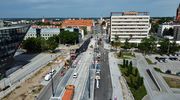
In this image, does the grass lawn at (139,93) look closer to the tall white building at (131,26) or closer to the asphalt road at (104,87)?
the asphalt road at (104,87)

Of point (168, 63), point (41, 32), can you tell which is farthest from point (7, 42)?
point (41, 32)

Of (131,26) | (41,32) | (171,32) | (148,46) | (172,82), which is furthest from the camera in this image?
(171,32)

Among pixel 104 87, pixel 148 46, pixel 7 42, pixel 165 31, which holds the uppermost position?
pixel 165 31

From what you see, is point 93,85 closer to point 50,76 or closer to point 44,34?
point 50,76

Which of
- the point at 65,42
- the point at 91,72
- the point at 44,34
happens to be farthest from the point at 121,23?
the point at 91,72

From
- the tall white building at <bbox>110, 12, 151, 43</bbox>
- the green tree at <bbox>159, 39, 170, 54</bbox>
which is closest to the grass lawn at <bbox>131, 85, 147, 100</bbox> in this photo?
the green tree at <bbox>159, 39, 170, 54</bbox>

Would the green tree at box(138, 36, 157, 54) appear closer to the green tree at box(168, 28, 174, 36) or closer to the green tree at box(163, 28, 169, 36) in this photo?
the green tree at box(168, 28, 174, 36)

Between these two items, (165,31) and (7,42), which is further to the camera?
(165,31)

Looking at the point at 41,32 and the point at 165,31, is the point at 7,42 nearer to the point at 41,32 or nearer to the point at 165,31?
the point at 41,32
